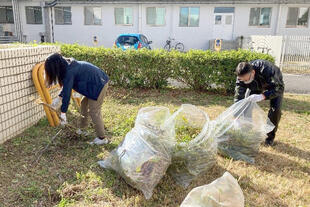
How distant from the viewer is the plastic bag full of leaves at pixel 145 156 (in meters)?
2.57

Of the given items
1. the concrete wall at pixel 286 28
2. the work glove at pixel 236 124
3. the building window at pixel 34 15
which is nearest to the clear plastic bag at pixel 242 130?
the work glove at pixel 236 124

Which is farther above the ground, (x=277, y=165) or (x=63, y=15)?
(x=63, y=15)

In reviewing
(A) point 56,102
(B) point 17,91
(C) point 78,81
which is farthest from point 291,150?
(B) point 17,91

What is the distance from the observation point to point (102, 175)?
2951mm

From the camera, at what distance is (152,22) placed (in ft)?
54.9

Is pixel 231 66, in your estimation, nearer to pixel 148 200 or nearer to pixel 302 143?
pixel 302 143

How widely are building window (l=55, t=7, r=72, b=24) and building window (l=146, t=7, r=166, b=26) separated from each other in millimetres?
5544

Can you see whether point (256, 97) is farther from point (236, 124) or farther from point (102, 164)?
point (102, 164)

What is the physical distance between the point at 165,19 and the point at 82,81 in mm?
14249

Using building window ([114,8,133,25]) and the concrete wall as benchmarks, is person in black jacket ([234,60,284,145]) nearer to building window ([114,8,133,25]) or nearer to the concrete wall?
the concrete wall

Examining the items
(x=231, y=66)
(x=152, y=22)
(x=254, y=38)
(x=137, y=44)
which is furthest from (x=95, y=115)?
(x=152, y=22)

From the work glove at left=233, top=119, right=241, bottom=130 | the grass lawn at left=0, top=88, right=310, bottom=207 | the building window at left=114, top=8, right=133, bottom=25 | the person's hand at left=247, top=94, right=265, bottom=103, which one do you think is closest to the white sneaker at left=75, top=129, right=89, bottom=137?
the grass lawn at left=0, top=88, right=310, bottom=207

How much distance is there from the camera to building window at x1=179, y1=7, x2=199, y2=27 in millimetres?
16203

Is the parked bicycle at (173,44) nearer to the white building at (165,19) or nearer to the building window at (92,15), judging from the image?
the white building at (165,19)
